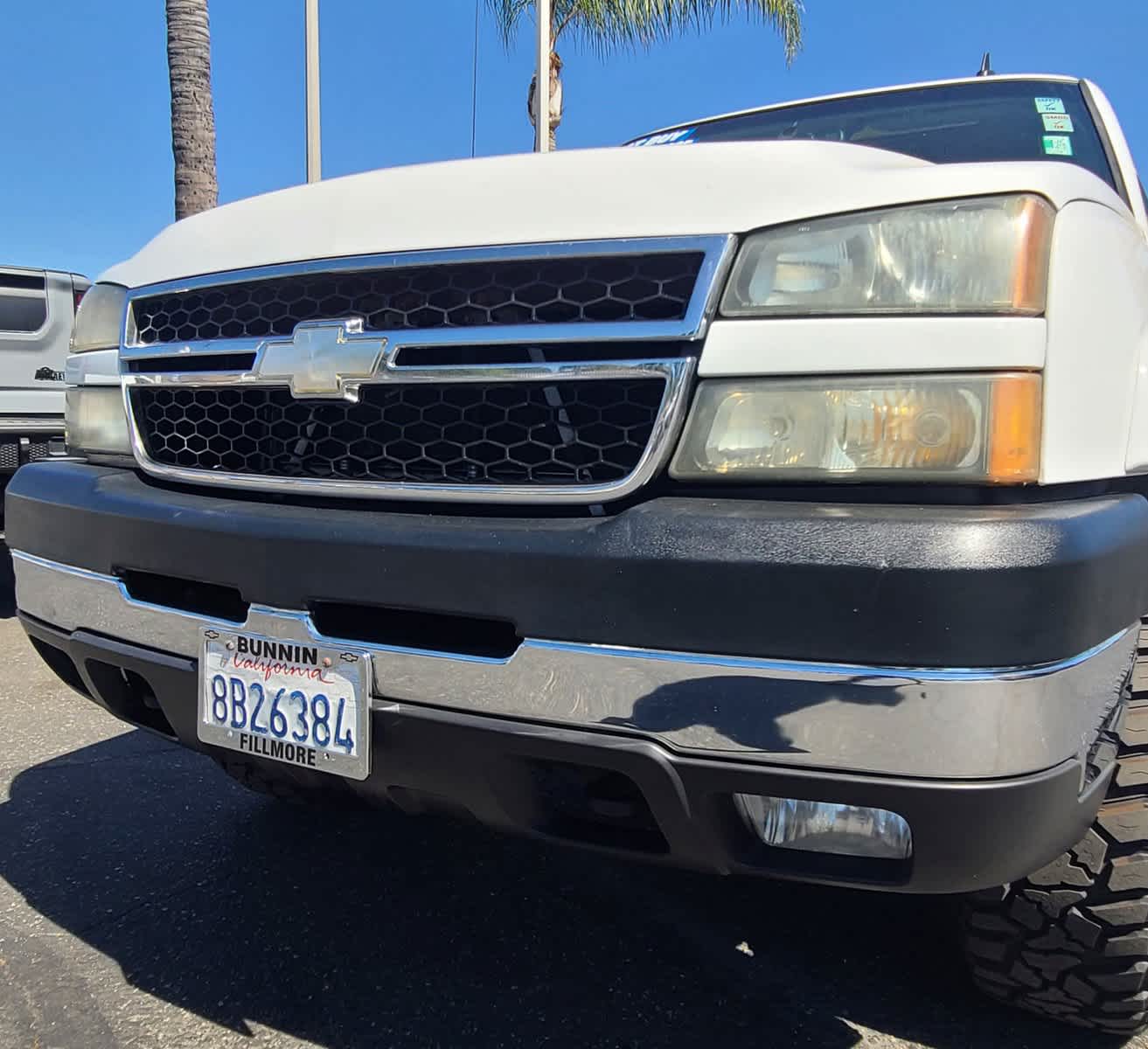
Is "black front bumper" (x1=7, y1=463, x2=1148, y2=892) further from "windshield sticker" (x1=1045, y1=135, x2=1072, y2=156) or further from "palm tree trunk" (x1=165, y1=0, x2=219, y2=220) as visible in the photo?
"palm tree trunk" (x1=165, y1=0, x2=219, y2=220)

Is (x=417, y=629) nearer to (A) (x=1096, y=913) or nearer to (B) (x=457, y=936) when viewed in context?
(B) (x=457, y=936)

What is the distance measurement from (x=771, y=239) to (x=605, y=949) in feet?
5.07

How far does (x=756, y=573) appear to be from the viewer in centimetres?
130

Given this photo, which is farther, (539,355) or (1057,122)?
(1057,122)

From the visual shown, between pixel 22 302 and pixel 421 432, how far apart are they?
5.05 meters

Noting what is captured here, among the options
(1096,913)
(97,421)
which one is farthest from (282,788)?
(1096,913)

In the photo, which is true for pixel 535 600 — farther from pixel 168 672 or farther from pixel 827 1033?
pixel 827 1033

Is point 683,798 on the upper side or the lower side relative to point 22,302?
lower

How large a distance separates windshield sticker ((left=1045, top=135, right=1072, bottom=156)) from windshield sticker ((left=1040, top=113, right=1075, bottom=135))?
39 millimetres

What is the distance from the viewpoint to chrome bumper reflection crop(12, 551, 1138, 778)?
1.24 m

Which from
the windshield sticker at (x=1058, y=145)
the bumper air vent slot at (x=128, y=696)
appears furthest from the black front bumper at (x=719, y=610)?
the windshield sticker at (x=1058, y=145)

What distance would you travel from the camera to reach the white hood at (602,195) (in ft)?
4.60

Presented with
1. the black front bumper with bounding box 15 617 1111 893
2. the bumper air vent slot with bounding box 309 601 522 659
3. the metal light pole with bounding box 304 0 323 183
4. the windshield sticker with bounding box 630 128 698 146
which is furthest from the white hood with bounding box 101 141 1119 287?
the metal light pole with bounding box 304 0 323 183

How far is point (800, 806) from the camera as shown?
4.60 feet
